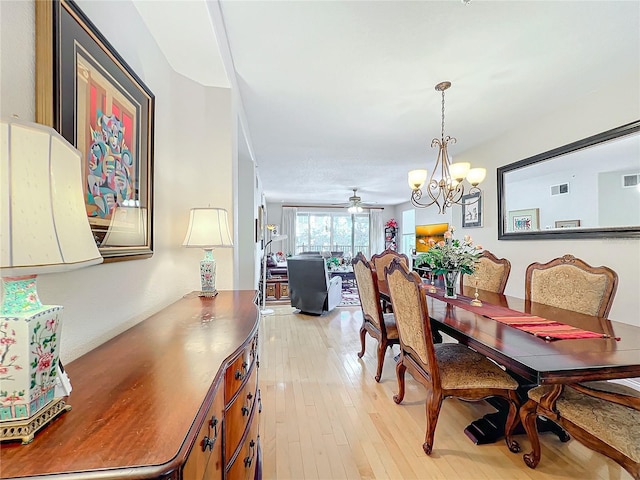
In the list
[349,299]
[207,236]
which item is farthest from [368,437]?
[349,299]

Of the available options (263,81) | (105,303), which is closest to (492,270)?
(263,81)

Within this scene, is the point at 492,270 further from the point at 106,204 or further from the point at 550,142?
the point at 106,204

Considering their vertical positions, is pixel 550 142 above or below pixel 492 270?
above

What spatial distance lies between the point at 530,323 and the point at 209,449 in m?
1.79

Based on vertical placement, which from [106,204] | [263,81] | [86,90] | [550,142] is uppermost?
[263,81]

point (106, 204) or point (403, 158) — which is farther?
point (403, 158)

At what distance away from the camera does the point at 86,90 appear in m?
1.01

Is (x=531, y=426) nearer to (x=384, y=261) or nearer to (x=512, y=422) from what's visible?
(x=512, y=422)

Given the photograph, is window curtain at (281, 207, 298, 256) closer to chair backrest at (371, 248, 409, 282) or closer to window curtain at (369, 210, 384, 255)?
window curtain at (369, 210, 384, 255)

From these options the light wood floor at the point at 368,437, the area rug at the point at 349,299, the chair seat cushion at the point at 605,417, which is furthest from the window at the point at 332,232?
the chair seat cushion at the point at 605,417

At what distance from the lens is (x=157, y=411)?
24.8 inches

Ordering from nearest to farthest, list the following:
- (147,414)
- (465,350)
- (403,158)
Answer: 1. (147,414)
2. (465,350)
3. (403,158)

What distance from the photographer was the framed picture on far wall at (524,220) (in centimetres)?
330

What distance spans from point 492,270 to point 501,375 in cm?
133
